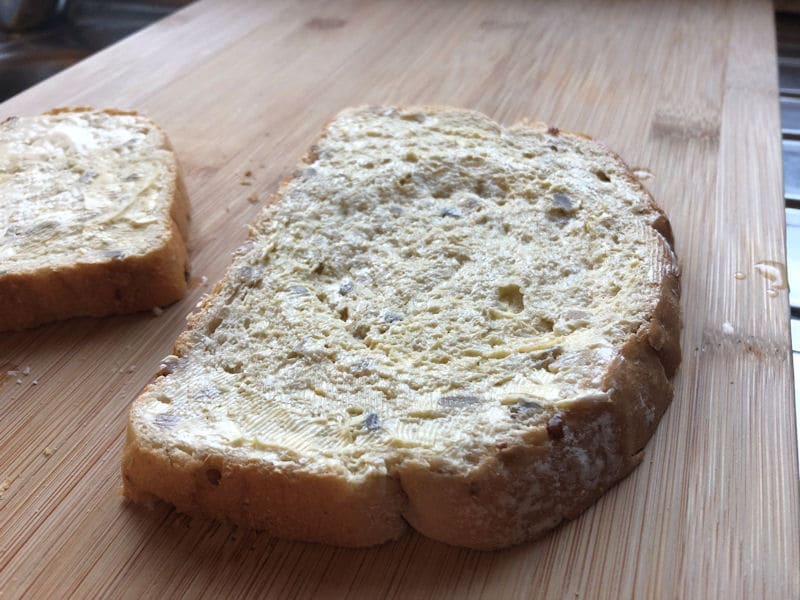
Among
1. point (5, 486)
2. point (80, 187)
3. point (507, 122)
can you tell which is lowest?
point (5, 486)

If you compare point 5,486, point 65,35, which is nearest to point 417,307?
point 5,486

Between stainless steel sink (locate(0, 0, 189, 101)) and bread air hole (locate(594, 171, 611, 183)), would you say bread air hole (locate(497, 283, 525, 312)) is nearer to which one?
bread air hole (locate(594, 171, 611, 183))

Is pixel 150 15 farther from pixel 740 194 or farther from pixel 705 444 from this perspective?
pixel 705 444

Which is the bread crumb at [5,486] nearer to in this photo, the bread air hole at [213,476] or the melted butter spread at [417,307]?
the melted butter spread at [417,307]

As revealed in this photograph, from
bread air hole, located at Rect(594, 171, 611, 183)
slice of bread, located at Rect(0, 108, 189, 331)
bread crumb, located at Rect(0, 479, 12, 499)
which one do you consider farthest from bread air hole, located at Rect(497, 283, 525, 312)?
bread crumb, located at Rect(0, 479, 12, 499)

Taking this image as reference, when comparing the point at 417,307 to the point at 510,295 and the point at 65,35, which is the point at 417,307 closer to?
the point at 510,295

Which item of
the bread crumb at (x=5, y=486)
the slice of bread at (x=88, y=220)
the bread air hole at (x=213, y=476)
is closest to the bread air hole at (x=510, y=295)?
the bread air hole at (x=213, y=476)
